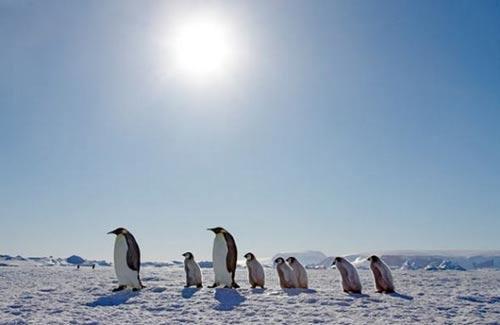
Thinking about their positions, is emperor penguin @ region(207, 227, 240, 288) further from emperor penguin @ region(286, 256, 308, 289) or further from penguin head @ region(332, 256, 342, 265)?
penguin head @ region(332, 256, 342, 265)

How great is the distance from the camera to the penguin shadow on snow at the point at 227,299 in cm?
1088

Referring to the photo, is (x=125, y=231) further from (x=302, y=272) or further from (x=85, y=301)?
(x=302, y=272)

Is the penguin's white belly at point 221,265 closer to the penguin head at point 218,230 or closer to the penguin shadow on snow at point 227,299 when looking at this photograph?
the penguin head at point 218,230

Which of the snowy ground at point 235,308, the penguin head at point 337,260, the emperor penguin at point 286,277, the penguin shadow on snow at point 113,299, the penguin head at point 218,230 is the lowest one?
the snowy ground at point 235,308

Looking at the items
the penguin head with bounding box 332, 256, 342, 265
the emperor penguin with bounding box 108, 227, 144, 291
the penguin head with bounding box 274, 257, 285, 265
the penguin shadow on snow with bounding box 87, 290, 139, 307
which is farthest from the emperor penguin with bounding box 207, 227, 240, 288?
the penguin head with bounding box 332, 256, 342, 265

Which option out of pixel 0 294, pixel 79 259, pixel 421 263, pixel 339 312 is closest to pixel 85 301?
pixel 0 294

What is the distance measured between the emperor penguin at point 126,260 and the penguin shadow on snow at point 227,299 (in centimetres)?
305

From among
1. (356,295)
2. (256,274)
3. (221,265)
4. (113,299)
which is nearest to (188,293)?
(113,299)

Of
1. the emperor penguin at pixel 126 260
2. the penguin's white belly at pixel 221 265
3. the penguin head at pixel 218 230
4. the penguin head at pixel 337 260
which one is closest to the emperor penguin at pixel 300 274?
the penguin head at pixel 337 260

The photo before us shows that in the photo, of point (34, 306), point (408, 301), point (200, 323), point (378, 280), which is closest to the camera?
point (200, 323)

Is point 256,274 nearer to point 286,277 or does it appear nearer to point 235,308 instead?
point 286,277

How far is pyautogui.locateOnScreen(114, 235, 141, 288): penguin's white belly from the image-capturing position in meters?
14.9

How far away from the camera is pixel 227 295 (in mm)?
12633

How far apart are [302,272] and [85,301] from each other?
6765 mm
